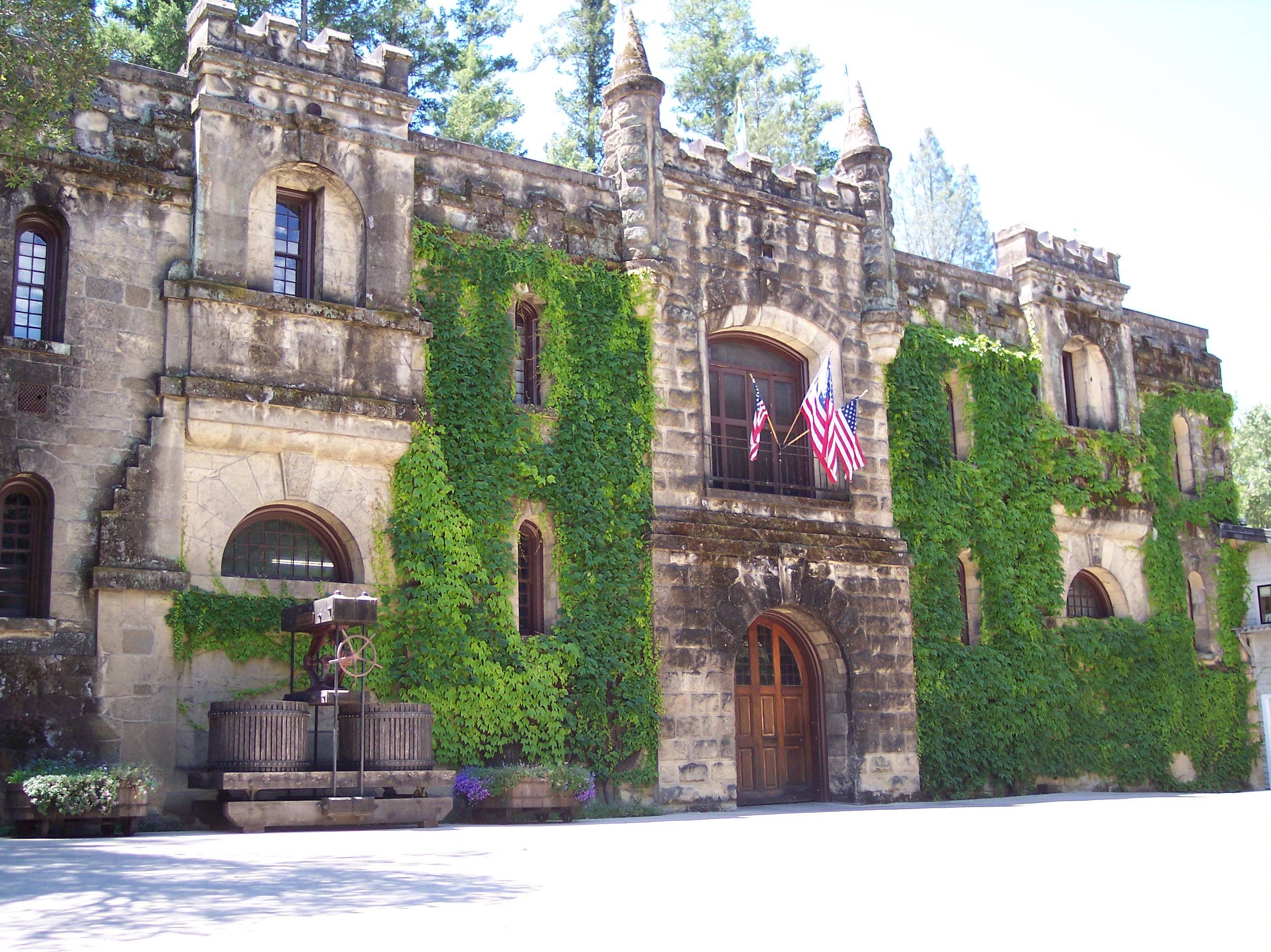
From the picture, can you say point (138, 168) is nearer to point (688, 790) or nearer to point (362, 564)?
point (362, 564)

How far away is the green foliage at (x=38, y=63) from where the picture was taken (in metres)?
14.4

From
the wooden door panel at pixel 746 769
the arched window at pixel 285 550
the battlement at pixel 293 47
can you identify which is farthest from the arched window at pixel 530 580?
the battlement at pixel 293 47

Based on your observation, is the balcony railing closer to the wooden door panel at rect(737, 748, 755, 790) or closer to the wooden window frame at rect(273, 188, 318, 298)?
the wooden door panel at rect(737, 748, 755, 790)

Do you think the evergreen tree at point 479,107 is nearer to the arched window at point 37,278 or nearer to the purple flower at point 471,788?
the arched window at point 37,278

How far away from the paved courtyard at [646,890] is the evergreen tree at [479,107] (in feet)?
76.5

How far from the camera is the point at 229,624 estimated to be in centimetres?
1580

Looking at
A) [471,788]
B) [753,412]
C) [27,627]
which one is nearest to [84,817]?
[27,627]

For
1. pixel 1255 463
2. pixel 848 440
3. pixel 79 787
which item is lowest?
pixel 79 787

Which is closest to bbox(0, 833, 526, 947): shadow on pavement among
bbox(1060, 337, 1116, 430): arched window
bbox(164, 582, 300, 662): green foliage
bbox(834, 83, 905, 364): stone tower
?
bbox(164, 582, 300, 662): green foliage

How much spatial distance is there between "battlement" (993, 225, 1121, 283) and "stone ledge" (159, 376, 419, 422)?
13.2 meters

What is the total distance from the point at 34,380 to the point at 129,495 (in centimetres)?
168

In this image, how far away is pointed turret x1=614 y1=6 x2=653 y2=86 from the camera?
20906 millimetres

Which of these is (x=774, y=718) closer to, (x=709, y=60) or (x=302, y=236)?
(x=302, y=236)

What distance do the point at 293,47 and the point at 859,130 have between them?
1014 centimetres
